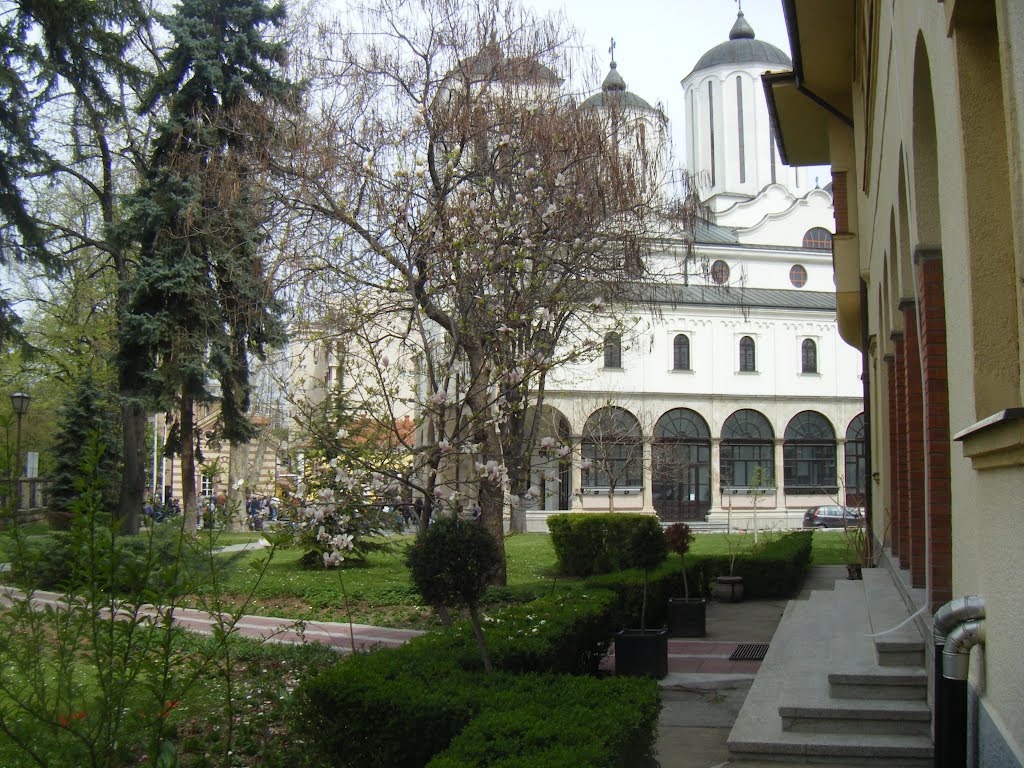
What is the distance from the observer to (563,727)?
4988mm

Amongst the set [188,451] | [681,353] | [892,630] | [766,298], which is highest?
[766,298]

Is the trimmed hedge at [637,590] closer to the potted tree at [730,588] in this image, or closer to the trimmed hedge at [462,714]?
the potted tree at [730,588]


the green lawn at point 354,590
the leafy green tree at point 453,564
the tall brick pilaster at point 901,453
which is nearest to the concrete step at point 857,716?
the leafy green tree at point 453,564

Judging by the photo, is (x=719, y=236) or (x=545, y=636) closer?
(x=545, y=636)

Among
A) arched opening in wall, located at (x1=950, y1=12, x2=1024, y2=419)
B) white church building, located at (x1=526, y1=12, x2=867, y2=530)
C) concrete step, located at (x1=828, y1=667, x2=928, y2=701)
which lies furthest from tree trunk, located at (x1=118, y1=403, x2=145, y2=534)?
white church building, located at (x1=526, y1=12, x2=867, y2=530)

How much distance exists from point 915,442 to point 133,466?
2119cm

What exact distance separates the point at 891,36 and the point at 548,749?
20.2 ft

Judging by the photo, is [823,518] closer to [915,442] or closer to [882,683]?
[915,442]

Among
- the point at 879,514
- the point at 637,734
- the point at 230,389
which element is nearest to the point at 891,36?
the point at 637,734

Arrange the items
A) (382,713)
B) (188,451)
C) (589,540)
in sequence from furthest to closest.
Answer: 1. (188,451)
2. (589,540)
3. (382,713)

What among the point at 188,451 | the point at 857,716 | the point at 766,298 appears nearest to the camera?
the point at 857,716

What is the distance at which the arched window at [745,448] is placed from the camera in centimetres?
4878

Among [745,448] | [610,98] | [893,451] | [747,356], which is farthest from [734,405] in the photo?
[893,451]

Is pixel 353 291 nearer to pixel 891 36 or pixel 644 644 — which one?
pixel 644 644
